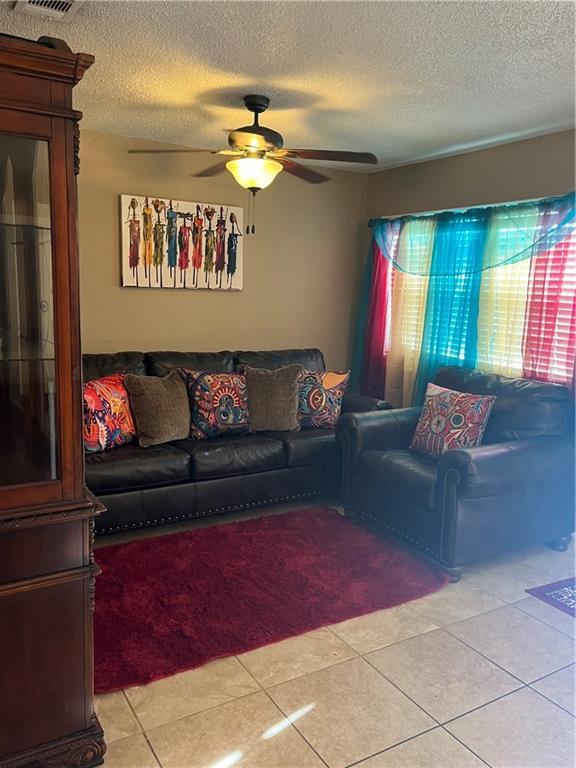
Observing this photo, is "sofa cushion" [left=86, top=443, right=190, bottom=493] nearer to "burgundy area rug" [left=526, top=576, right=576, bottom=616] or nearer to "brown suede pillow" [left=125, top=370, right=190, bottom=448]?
"brown suede pillow" [left=125, top=370, right=190, bottom=448]

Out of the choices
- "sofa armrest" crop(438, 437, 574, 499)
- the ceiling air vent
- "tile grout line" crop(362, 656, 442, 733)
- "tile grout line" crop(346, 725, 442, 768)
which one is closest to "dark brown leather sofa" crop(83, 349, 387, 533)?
"sofa armrest" crop(438, 437, 574, 499)

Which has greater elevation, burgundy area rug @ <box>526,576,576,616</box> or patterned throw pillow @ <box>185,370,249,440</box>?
patterned throw pillow @ <box>185,370,249,440</box>

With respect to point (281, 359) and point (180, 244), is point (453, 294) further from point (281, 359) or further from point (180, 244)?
point (180, 244)

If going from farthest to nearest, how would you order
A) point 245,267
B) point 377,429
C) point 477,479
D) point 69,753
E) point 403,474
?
point 245,267 → point 377,429 → point 403,474 → point 477,479 → point 69,753

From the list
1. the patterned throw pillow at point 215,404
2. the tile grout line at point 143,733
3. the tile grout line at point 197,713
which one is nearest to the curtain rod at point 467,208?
the patterned throw pillow at point 215,404

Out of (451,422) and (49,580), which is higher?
(451,422)

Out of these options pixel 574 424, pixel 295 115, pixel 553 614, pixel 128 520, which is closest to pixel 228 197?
pixel 295 115

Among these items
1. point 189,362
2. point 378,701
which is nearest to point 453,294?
point 189,362

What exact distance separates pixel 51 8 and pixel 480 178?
3006mm

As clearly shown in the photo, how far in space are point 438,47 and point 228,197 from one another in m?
2.47

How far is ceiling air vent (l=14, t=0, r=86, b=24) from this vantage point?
2219mm

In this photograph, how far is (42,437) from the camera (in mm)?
1808

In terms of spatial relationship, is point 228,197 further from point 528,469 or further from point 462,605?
point 462,605

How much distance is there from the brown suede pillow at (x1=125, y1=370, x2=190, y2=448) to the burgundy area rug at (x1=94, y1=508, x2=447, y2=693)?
63 cm
